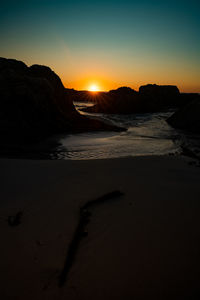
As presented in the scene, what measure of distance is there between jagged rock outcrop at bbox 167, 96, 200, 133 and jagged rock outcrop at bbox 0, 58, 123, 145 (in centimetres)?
657

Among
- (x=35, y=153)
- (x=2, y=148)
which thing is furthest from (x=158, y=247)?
(x=2, y=148)

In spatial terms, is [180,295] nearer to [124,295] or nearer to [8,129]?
[124,295]

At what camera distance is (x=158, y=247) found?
180 centimetres

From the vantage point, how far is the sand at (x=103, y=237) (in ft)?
Answer: 4.74

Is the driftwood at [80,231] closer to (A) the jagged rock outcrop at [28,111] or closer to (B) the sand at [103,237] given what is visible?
(B) the sand at [103,237]

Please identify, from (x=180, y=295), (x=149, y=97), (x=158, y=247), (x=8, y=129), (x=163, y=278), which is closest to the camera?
(x=180, y=295)

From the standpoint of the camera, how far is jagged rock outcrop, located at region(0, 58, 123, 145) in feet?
27.9

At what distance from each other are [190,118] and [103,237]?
1472cm

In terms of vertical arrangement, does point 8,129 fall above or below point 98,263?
above

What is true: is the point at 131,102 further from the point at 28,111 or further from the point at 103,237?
the point at 103,237

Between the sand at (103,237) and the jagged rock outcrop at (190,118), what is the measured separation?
11.5 meters

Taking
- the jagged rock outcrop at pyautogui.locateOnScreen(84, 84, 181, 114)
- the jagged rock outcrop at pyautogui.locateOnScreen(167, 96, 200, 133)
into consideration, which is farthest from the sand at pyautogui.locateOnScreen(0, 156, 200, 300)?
the jagged rock outcrop at pyautogui.locateOnScreen(84, 84, 181, 114)

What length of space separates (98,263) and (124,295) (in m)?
0.35

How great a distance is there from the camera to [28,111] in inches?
383
